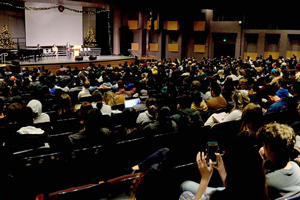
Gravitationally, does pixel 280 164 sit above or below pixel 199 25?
below

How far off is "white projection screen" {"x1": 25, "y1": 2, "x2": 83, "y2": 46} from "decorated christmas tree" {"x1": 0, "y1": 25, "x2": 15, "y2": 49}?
1437mm

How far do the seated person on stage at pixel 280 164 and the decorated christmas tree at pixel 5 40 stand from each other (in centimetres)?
1897

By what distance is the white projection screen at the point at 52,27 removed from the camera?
2000cm

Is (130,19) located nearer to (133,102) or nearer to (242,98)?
(133,102)

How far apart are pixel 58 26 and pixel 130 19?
5.44 meters

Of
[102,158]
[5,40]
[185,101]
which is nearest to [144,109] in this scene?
[185,101]

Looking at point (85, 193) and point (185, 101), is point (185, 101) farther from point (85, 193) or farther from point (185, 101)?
point (85, 193)

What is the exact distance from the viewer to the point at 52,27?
20.9 m

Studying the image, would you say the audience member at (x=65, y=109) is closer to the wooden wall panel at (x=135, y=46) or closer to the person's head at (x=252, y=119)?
the person's head at (x=252, y=119)

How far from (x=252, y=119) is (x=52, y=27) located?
65.1 ft

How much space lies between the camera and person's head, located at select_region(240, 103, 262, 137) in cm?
352

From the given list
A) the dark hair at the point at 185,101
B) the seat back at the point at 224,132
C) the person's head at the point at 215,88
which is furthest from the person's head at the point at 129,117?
the person's head at the point at 215,88

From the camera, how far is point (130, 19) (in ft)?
76.3

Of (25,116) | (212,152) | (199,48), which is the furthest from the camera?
(199,48)
